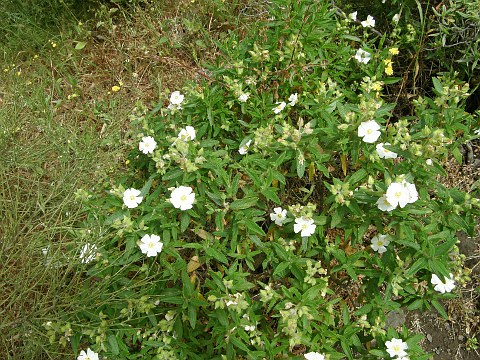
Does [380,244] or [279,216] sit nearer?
[380,244]

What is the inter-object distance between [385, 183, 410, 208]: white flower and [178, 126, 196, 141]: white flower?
0.91 m

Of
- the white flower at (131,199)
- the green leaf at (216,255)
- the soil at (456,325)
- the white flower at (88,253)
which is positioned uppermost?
the white flower at (131,199)

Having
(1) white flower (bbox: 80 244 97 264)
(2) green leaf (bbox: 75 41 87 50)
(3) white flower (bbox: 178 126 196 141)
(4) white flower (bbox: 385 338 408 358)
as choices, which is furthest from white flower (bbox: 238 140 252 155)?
(2) green leaf (bbox: 75 41 87 50)

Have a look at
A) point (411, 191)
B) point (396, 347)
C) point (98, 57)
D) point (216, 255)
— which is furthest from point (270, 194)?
point (98, 57)

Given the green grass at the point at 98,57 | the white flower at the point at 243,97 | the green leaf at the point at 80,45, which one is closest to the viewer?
the white flower at the point at 243,97

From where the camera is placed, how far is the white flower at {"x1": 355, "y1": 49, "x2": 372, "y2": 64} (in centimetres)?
260

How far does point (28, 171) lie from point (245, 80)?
1.49 m

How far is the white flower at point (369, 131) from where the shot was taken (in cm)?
199

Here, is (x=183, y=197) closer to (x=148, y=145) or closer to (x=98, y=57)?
(x=148, y=145)

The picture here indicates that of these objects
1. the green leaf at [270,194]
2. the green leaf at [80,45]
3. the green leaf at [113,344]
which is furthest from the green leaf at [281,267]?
the green leaf at [80,45]

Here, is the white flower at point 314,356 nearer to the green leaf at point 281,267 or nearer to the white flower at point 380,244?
the green leaf at point 281,267

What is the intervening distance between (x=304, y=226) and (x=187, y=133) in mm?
705

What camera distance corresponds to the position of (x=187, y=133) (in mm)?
2191

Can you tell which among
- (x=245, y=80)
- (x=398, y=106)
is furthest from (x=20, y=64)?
(x=398, y=106)
